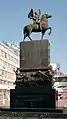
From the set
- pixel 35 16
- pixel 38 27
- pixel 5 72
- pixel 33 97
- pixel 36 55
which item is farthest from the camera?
pixel 5 72

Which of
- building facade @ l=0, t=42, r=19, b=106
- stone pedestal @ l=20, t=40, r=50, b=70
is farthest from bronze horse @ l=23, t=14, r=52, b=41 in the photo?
building facade @ l=0, t=42, r=19, b=106

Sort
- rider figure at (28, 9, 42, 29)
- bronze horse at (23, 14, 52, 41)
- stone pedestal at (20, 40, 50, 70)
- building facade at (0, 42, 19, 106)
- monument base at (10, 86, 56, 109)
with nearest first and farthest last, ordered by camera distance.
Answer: monument base at (10, 86, 56, 109) < stone pedestal at (20, 40, 50, 70) < bronze horse at (23, 14, 52, 41) < rider figure at (28, 9, 42, 29) < building facade at (0, 42, 19, 106)

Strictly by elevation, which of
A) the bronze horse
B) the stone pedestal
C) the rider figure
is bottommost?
the stone pedestal

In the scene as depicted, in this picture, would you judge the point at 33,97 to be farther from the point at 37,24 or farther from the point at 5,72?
the point at 5,72

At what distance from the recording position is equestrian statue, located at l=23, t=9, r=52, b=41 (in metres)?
18.6

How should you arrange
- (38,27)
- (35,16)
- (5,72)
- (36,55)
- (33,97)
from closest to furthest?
1. (33,97)
2. (36,55)
3. (38,27)
4. (35,16)
5. (5,72)

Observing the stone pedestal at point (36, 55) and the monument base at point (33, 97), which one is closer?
the monument base at point (33, 97)

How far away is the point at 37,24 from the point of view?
1872cm

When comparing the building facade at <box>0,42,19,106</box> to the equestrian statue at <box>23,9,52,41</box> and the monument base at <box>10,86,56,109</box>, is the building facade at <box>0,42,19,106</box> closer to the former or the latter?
the equestrian statue at <box>23,9,52,41</box>

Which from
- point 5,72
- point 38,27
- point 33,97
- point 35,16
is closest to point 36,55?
point 38,27

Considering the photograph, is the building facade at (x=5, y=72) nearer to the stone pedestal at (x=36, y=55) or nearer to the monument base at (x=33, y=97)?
the stone pedestal at (x=36, y=55)

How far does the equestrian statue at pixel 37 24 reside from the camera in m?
18.6

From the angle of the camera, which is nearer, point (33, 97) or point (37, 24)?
→ point (33, 97)

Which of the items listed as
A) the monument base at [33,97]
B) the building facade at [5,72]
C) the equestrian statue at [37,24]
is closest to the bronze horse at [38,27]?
the equestrian statue at [37,24]
